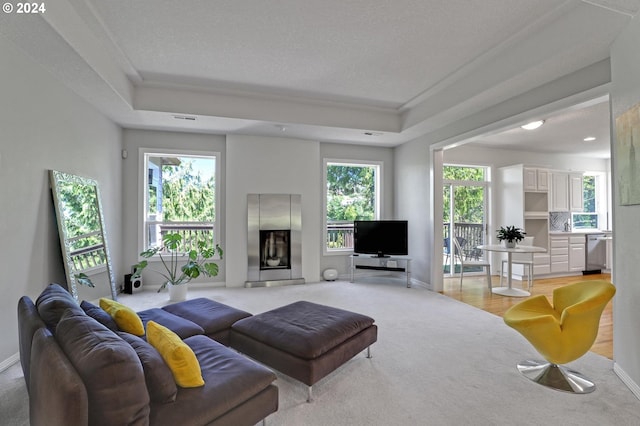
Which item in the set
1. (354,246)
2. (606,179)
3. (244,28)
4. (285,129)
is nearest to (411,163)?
(354,246)

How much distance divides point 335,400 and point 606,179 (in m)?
8.66

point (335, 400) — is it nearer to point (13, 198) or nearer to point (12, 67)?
point (13, 198)

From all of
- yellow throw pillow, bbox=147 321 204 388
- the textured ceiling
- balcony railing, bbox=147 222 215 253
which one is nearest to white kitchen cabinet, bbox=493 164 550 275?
the textured ceiling

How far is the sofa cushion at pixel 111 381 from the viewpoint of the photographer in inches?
46.2

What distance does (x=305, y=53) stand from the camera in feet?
11.0

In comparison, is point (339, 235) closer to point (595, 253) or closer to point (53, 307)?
point (53, 307)

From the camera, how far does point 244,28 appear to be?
2906mm

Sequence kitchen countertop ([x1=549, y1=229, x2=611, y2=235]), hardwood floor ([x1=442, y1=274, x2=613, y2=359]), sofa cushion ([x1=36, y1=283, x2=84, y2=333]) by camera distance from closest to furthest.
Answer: sofa cushion ([x1=36, y1=283, x2=84, y2=333]) → hardwood floor ([x1=442, y1=274, x2=613, y2=359]) → kitchen countertop ([x1=549, y1=229, x2=611, y2=235])

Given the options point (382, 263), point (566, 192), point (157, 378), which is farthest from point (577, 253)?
point (157, 378)

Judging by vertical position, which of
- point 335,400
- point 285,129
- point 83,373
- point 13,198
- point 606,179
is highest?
point 285,129

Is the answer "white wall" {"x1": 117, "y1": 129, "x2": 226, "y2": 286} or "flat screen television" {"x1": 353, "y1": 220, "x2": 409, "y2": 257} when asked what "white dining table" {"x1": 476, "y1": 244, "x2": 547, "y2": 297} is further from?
"white wall" {"x1": 117, "y1": 129, "x2": 226, "y2": 286}

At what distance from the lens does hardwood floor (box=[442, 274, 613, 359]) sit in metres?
3.28

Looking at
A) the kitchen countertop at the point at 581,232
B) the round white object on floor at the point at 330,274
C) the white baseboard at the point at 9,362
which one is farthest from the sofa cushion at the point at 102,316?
the kitchen countertop at the point at 581,232

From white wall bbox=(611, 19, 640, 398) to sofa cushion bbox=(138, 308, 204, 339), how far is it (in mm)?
3187
